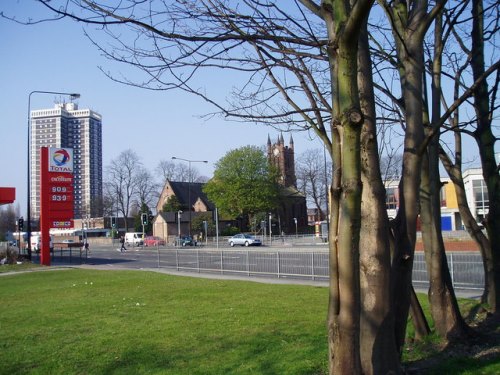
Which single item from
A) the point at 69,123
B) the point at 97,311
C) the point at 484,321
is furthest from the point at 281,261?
the point at 69,123

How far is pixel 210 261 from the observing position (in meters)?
24.2

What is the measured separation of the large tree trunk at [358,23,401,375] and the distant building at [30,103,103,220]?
93759 mm

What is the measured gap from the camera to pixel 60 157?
35.0 metres

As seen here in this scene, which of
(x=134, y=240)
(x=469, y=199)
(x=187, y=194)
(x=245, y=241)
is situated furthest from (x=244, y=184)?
(x=469, y=199)

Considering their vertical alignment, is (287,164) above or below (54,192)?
above

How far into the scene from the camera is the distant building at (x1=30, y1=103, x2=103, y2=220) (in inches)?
4195

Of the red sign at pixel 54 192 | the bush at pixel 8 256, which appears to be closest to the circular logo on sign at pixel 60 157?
the red sign at pixel 54 192

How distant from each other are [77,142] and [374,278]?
405 ft

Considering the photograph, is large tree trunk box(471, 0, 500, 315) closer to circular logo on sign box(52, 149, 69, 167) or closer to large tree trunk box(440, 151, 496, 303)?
large tree trunk box(440, 151, 496, 303)

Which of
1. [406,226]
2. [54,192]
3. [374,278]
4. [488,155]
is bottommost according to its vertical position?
[374,278]

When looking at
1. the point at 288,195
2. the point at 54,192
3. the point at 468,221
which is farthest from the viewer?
the point at 288,195

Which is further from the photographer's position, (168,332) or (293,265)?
(293,265)

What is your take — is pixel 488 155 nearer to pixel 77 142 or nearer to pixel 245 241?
pixel 245 241

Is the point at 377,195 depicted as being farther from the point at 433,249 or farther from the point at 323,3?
the point at 433,249
